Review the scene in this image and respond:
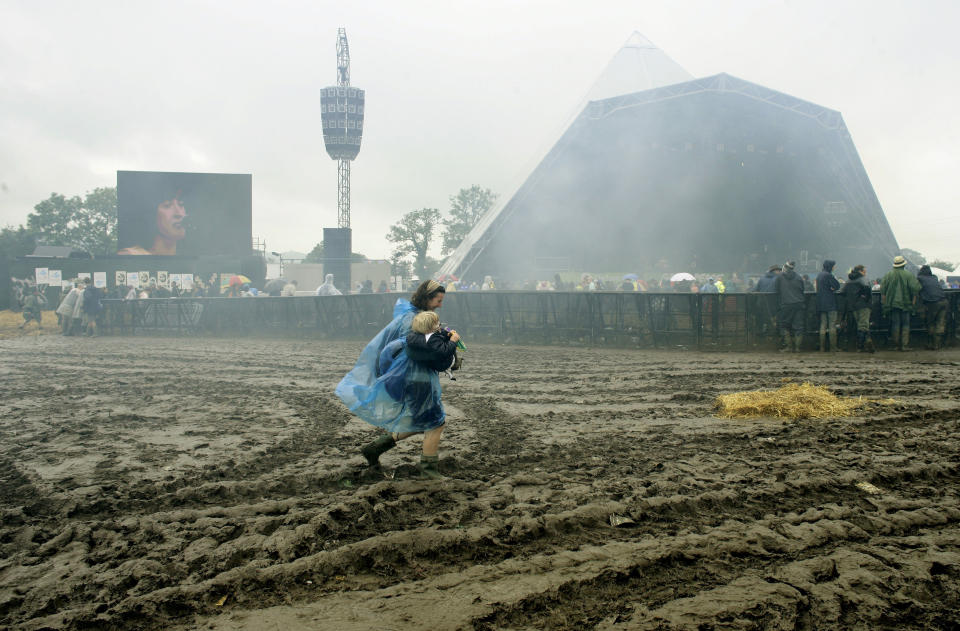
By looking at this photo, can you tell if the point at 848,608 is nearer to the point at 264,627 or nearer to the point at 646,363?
the point at 264,627

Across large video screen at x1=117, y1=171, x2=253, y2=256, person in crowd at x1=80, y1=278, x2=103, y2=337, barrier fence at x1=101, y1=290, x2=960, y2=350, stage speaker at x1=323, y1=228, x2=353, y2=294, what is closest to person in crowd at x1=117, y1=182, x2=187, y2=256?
large video screen at x1=117, y1=171, x2=253, y2=256

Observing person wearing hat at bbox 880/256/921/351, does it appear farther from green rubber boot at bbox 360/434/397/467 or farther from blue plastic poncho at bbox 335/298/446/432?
green rubber boot at bbox 360/434/397/467

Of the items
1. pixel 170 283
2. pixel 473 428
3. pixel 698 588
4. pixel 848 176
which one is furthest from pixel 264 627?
pixel 848 176

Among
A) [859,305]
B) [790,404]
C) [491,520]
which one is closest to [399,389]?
[491,520]

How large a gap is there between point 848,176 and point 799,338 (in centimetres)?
3071

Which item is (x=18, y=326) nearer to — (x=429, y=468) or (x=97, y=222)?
(x=429, y=468)

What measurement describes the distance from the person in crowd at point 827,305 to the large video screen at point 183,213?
112 ft

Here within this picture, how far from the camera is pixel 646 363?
12219 millimetres

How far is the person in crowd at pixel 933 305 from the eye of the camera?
1338cm

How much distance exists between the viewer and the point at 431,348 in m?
4.60

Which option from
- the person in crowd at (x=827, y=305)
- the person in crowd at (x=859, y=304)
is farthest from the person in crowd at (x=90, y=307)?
the person in crowd at (x=859, y=304)

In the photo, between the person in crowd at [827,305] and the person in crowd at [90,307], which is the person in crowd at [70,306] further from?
the person in crowd at [827,305]

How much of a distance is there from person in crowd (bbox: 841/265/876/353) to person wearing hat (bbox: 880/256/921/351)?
45 cm

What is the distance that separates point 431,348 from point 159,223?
1529 inches
